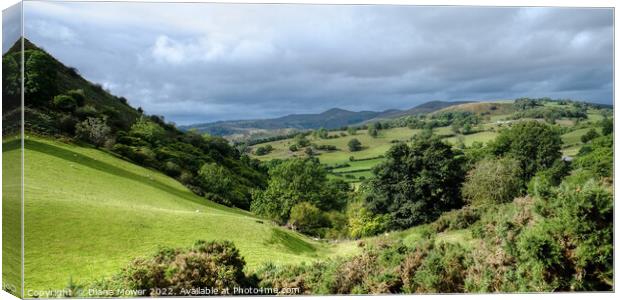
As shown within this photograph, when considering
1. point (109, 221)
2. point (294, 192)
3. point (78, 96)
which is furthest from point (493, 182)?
point (78, 96)

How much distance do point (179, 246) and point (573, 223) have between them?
833cm

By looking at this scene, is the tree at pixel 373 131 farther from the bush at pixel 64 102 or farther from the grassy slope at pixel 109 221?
the bush at pixel 64 102

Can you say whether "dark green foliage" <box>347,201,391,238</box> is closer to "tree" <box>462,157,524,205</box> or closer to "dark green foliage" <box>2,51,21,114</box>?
"tree" <box>462,157,524,205</box>

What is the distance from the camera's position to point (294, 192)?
15.6 metres

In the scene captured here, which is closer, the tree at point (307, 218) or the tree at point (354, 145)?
the tree at point (307, 218)

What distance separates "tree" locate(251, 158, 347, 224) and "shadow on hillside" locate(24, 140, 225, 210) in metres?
1.55

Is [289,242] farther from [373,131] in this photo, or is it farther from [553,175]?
[553,175]

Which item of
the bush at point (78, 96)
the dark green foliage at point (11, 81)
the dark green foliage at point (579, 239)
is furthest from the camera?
the bush at point (78, 96)

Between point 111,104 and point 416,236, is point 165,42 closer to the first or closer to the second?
point 111,104

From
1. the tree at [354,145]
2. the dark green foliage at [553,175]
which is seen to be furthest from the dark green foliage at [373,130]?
the dark green foliage at [553,175]

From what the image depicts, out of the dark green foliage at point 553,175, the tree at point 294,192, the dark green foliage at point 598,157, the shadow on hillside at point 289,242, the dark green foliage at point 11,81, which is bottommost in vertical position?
the shadow on hillside at point 289,242

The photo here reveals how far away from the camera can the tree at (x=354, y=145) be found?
16.0m

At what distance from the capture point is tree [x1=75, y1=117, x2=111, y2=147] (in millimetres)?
14570

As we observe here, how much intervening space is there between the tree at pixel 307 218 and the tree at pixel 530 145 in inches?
174
